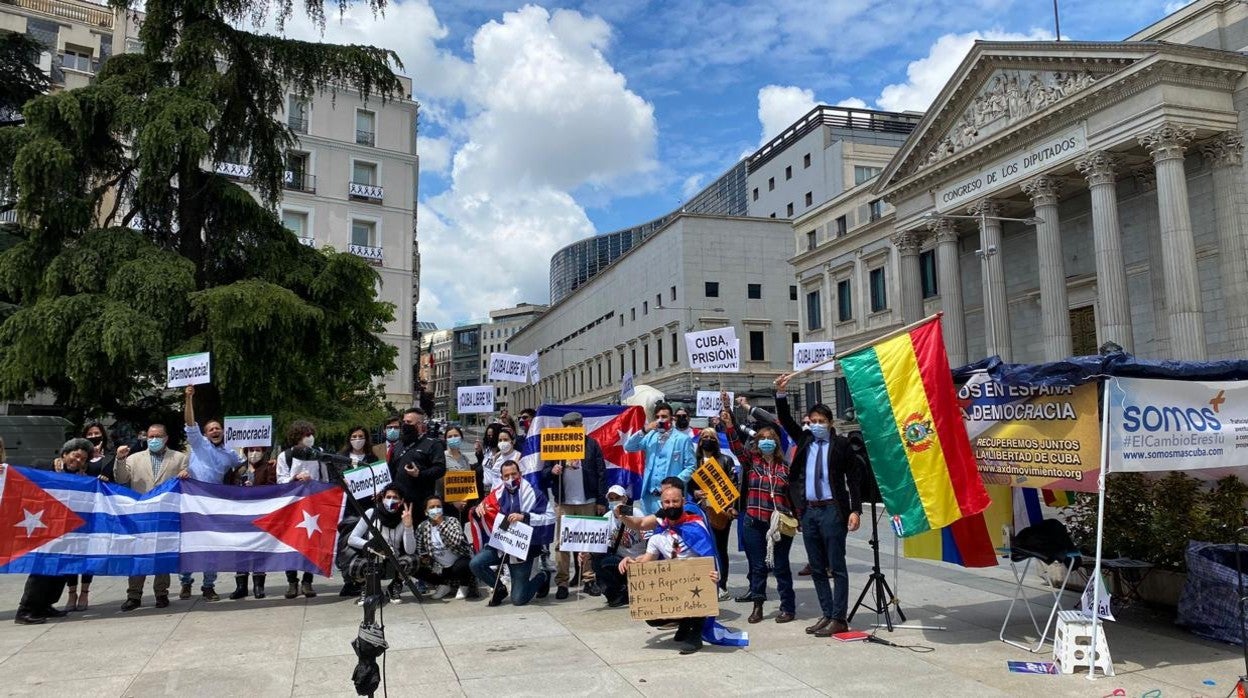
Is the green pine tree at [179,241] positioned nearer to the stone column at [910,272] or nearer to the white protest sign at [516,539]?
the white protest sign at [516,539]

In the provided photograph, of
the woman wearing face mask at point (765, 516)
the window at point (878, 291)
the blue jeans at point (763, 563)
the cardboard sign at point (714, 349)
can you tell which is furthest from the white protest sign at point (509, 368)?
the window at point (878, 291)

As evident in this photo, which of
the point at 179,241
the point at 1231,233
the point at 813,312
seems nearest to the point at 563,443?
the point at 179,241

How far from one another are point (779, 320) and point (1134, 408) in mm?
61873

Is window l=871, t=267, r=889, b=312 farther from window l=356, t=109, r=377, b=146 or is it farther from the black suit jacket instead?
the black suit jacket

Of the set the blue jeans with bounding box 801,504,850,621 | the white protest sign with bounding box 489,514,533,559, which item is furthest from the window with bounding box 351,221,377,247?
the blue jeans with bounding box 801,504,850,621

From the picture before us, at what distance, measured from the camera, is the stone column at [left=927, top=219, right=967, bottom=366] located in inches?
1494

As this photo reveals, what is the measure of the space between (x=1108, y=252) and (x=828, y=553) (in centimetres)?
2701

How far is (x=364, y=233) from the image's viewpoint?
4500 cm

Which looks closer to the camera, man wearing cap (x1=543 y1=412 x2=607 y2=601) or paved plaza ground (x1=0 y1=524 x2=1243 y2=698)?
paved plaza ground (x1=0 y1=524 x2=1243 y2=698)

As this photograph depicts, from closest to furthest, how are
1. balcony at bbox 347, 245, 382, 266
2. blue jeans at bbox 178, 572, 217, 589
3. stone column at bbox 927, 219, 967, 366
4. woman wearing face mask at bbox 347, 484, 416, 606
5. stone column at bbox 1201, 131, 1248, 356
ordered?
woman wearing face mask at bbox 347, 484, 416, 606 → blue jeans at bbox 178, 572, 217, 589 → stone column at bbox 1201, 131, 1248, 356 → stone column at bbox 927, 219, 967, 366 → balcony at bbox 347, 245, 382, 266

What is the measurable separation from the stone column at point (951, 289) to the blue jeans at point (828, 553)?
109ft

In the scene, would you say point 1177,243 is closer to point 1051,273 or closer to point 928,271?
point 1051,273

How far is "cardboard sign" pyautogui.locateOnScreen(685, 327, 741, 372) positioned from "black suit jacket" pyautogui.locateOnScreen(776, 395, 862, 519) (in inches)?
267

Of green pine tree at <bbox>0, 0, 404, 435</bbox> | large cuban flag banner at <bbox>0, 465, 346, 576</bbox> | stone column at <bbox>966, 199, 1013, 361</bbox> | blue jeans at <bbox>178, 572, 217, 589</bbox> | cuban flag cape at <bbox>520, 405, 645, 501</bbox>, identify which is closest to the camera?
large cuban flag banner at <bbox>0, 465, 346, 576</bbox>
